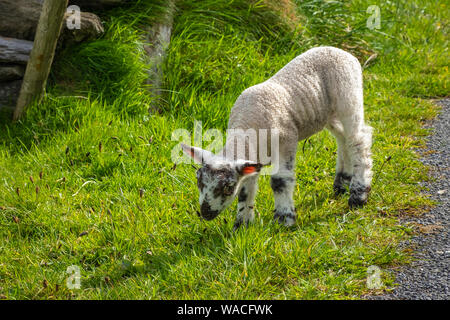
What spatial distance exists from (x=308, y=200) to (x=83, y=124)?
7.88 ft

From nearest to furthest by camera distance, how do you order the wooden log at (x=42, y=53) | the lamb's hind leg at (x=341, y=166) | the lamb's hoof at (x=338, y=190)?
the lamb's hind leg at (x=341, y=166), the lamb's hoof at (x=338, y=190), the wooden log at (x=42, y=53)

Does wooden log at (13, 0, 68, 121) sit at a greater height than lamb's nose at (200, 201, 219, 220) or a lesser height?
greater

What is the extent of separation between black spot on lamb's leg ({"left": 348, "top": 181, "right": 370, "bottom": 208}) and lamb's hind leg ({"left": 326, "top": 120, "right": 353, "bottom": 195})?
23 centimetres

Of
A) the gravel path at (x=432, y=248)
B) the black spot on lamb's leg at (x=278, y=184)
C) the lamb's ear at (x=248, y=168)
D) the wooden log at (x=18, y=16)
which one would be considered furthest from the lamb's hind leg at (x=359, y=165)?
the wooden log at (x=18, y=16)

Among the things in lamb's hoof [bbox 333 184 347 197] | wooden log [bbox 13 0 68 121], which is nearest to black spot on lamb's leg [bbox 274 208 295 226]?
lamb's hoof [bbox 333 184 347 197]

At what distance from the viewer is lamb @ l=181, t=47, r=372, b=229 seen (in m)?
4.04

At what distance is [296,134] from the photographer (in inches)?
181

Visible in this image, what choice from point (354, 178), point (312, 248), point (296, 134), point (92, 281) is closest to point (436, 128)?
point (354, 178)

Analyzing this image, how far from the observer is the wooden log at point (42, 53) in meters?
5.79

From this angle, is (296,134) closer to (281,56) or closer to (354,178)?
(354,178)

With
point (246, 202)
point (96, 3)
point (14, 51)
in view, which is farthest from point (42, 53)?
point (246, 202)

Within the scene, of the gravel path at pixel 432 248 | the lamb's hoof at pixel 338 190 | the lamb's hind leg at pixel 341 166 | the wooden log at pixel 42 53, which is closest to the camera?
the gravel path at pixel 432 248

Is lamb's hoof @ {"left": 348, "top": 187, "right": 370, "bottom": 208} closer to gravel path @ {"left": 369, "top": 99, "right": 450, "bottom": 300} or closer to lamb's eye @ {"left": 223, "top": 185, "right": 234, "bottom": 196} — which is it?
gravel path @ {"left": 369, "top": 99, "right": 450, "bottom": 300}

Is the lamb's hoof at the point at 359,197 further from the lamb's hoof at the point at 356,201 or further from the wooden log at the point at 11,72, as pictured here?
the wooden log at the point at 11,72
